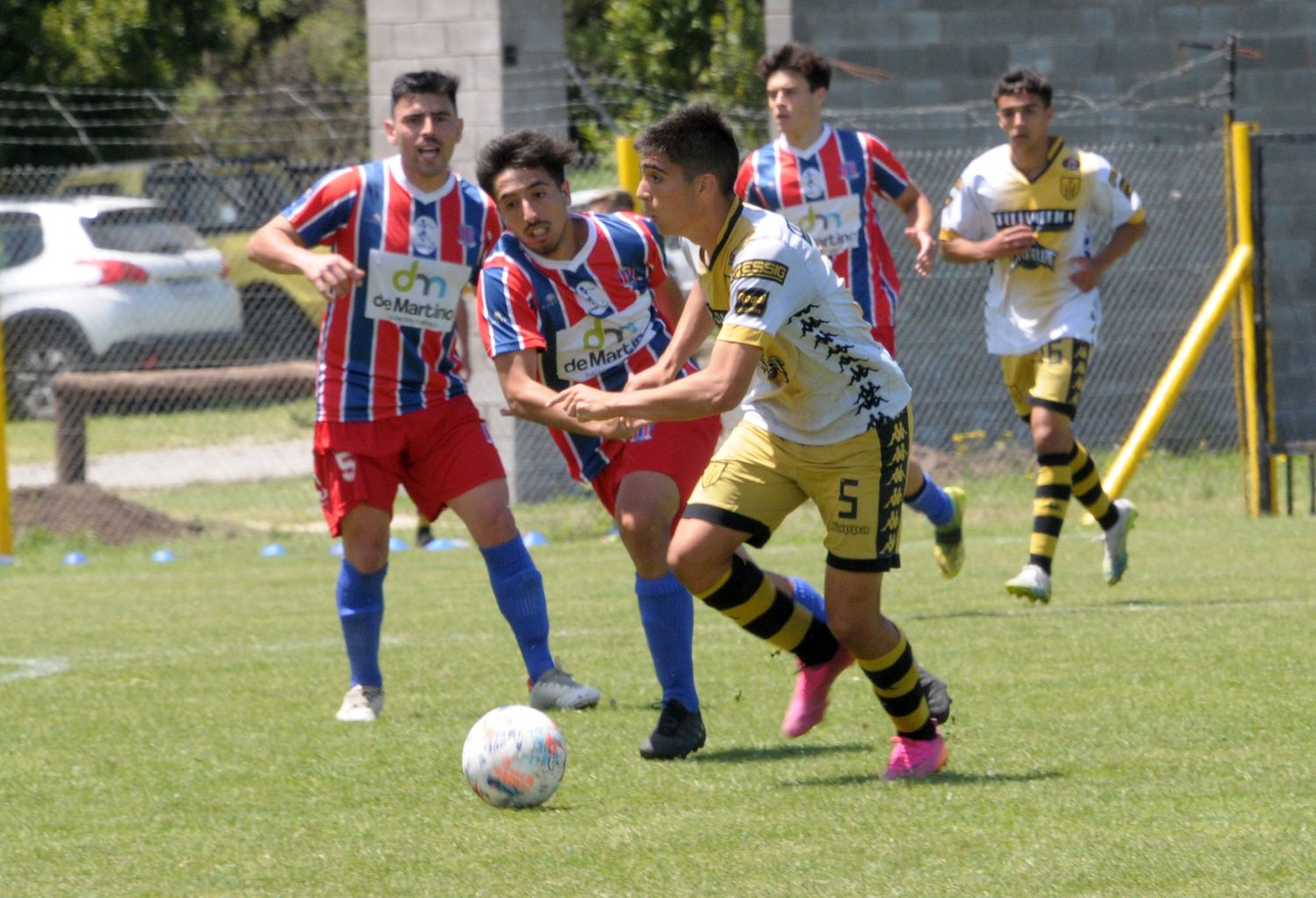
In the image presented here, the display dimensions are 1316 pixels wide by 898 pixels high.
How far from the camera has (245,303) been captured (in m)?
14.4

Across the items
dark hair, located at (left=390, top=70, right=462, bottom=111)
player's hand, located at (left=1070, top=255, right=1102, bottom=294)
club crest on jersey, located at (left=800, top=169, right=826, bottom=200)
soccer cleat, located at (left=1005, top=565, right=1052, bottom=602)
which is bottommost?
soccer cleat, located at (left=1005, top=565, right=1052, bottom=602)

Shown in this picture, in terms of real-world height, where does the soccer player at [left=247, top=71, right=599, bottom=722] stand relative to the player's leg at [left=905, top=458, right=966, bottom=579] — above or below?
above

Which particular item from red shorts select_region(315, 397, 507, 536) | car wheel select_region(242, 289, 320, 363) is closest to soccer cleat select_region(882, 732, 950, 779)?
red shorts select_region(315, 397, 507, 536)

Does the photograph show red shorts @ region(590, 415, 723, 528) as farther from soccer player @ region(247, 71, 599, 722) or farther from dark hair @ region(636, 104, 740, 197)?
dark hair @ region(636, 104, 740, 197)

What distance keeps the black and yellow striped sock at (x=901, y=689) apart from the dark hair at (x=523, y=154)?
178cm

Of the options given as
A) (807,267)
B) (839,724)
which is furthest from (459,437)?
(807,267)

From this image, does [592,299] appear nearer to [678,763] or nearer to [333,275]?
[333,275]

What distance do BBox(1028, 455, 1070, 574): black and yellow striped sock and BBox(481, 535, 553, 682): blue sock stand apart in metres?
2.59

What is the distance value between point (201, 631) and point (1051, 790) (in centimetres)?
486

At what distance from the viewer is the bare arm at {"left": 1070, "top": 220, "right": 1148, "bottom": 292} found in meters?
8.33

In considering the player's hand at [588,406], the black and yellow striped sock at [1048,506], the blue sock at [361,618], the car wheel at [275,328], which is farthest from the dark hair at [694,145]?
the car wheel at [275,328]

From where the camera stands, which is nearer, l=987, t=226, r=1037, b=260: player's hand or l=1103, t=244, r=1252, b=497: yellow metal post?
l=987, t=226, r=1037, b=260: player's hand

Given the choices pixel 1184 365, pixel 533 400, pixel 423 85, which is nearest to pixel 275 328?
pixel 1184 365

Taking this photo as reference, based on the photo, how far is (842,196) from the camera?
8.52 m
